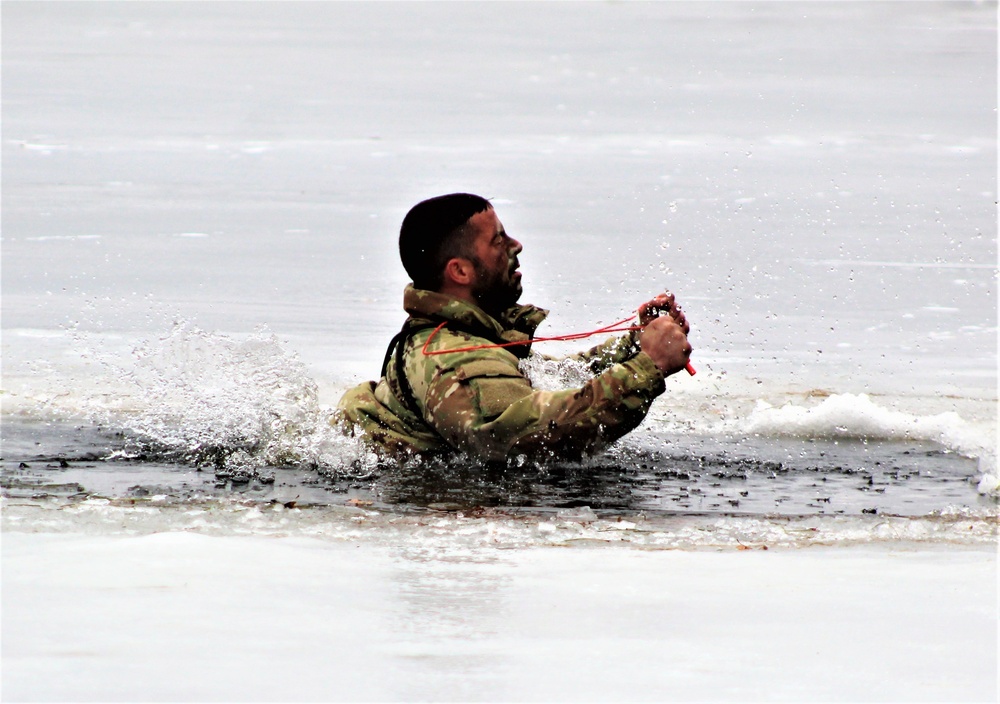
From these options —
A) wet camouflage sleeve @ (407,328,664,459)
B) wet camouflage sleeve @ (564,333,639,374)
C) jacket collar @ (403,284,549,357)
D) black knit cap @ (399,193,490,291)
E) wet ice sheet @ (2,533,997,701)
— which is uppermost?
black knit cap @ (399,193,490,291)

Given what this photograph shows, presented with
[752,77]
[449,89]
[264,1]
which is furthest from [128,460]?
[264,1]

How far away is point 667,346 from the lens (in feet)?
14.5

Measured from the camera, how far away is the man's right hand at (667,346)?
4426mm

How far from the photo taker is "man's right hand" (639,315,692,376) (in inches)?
174

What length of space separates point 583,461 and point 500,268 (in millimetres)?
757

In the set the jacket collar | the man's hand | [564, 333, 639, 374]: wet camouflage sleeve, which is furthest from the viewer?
[564, 333, 639, 374]: wet camouflage sleeve

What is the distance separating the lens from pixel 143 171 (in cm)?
1251

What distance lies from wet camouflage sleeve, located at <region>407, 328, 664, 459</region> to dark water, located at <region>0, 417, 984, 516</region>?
0.56ft

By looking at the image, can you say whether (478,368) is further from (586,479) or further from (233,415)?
(233,415)

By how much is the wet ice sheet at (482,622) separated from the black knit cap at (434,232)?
136 centimetres

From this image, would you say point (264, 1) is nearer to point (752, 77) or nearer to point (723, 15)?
point (723, 15)

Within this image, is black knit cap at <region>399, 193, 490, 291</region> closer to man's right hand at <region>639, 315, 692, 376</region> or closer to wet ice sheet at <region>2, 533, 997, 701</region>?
man's right hand at <region>639, 315, 692, 376</region>

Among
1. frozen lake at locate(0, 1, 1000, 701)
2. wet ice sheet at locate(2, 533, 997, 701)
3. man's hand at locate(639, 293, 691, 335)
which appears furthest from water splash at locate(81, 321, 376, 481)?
wet ice sheet at locate(2, 533, 997, 701)

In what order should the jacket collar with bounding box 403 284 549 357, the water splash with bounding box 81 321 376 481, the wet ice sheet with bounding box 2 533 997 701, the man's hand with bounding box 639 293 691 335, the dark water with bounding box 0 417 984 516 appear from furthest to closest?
the water splash with bounding box 81 321 376 481 < the jacket collar with bounding box 403 284 549 357 < the man's hand with bounding box 639 293 691 335 < the dark water with bounding box 0 417 984 516 < the wet ice sheet with bounding box 2 533 997 701
